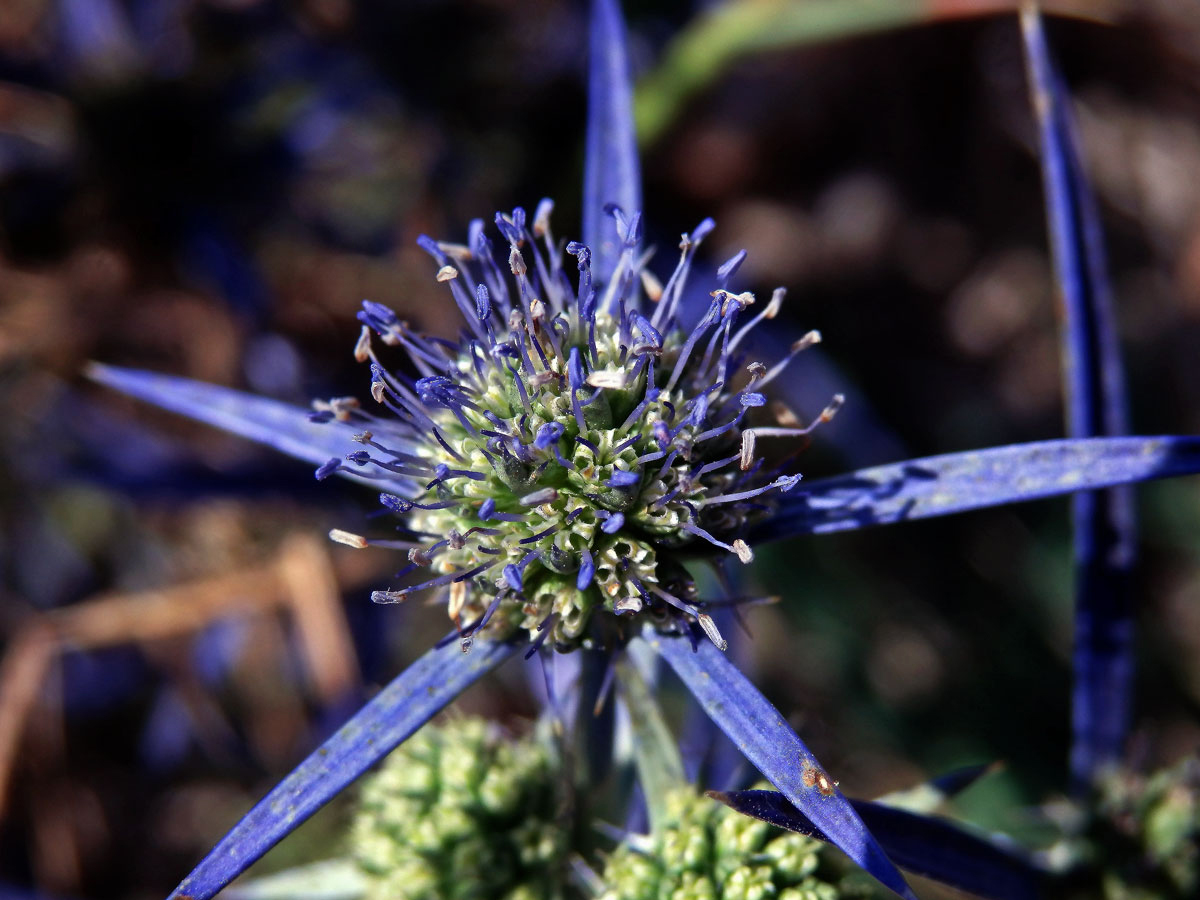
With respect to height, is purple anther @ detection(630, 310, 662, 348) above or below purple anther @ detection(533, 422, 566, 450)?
above

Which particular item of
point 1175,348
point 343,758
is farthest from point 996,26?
point 343,758

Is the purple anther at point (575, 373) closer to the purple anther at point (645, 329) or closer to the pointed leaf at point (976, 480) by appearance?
the purple anther at point (645, 329)

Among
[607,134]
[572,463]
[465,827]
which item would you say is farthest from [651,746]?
[607,134]

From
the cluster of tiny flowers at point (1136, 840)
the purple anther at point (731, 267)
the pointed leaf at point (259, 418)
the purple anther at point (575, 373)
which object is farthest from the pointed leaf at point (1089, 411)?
the pointed leaf at point (259, 418)

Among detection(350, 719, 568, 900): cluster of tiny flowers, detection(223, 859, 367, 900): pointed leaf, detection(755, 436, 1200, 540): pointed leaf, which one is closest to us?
detection(755, 436, 1200, 540): pointed leaf

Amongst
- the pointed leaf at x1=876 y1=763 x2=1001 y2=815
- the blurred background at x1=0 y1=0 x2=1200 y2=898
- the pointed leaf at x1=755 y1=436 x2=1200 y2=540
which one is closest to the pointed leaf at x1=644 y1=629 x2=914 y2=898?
the pointed leaf at x1=755 y1=436 x2=1200 y2=540

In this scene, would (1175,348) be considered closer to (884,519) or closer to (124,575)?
(884,519)

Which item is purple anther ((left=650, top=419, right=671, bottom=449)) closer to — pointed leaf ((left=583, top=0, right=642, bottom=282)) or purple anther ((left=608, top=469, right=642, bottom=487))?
purple anther ((left=608, top=469, right=642, bottom=487))

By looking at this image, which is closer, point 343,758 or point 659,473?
point 343,758
